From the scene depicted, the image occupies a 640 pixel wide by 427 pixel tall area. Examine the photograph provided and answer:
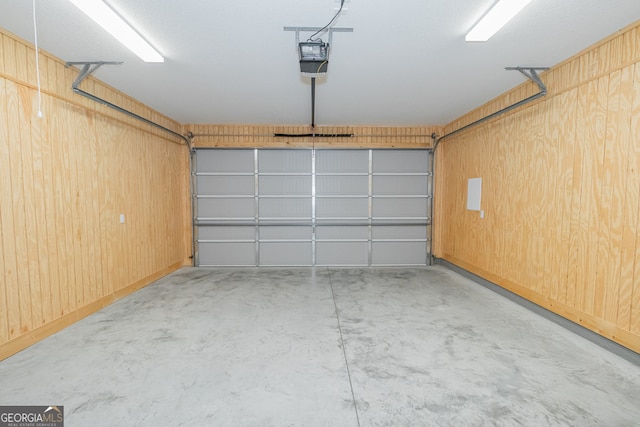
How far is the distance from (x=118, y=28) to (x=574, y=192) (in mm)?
4570

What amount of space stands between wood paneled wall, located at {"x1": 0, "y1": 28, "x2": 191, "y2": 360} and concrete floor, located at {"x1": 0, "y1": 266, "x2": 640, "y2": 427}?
366 millimetres

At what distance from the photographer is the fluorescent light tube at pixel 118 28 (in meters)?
2.15

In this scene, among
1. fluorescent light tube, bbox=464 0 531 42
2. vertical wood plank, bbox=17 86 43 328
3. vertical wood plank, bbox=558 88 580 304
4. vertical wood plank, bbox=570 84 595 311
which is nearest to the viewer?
fluorescent light tube, bbox=464 0 531 42

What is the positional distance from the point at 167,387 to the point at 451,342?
2456 millimetres

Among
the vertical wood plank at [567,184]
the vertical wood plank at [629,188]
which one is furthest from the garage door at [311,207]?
the vertical wood plank at [629,188]

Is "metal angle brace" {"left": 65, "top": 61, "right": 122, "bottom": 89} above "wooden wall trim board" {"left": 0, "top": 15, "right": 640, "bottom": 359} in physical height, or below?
above

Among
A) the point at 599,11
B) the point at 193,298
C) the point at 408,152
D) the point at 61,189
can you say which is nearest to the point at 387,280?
the point at 408,152

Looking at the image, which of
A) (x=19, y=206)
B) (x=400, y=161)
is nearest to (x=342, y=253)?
(x=400, y=161)

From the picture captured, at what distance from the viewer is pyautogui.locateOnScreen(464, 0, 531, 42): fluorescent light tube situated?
2.14m

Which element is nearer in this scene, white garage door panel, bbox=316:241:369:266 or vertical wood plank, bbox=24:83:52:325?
vertical wood plank, bbox=24:83:52:325

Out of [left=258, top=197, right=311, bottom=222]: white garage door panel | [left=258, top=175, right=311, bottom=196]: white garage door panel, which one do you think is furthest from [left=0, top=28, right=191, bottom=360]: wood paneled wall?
[left=258, top=175, right=311, bottom=196]: white garage door panel

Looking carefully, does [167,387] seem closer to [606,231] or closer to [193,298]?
[193,298]

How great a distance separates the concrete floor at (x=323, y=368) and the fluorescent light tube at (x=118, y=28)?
2.79m

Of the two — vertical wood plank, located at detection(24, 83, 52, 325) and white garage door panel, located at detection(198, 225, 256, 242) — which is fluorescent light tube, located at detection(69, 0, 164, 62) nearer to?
vertical wood plank, located at detection(24, 83, 52, 325)
